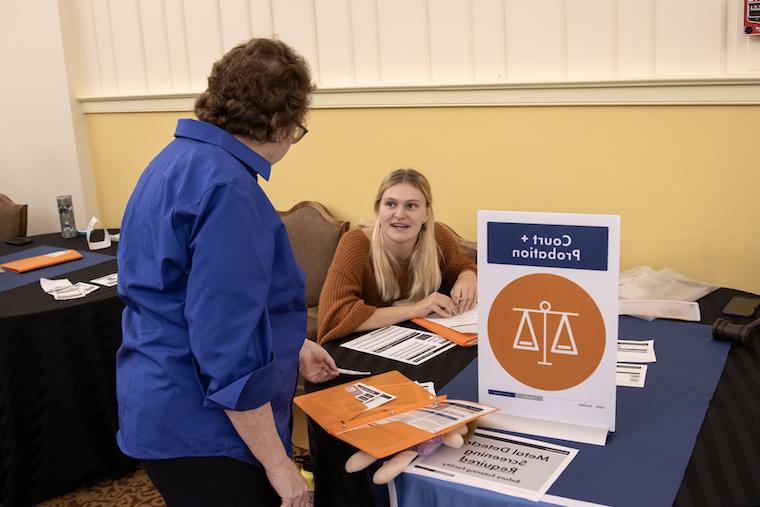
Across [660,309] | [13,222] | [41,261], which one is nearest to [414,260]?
[660,309]

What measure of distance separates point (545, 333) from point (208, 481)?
767mm

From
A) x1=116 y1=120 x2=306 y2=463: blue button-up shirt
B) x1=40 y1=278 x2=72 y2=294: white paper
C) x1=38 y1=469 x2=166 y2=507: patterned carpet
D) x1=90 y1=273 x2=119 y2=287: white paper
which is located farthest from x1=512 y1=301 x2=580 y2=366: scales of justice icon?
x1=40 y1=278 x2=72 y2=294: white paper

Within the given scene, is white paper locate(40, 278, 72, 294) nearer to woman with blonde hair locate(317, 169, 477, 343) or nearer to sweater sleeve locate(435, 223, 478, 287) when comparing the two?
woman with blonde hair locate(317, 169, 477, 343)

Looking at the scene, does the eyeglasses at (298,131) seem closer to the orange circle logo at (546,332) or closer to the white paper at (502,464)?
the orange circle logo at (546,332)

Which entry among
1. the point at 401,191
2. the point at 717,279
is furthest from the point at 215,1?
the point at 717,279

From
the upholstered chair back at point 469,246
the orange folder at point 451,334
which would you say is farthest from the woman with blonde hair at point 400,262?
the upholstered chair back at point 469,246

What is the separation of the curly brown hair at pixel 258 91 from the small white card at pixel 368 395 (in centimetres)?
64

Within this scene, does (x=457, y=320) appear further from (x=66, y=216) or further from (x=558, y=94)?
(x=66, y=216)

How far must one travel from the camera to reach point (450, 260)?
3064 millimetres

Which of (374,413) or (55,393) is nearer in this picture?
(374,413)

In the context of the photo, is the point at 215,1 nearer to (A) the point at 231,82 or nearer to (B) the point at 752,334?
(A) the point at 231,82

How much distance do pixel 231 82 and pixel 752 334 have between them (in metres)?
1.58

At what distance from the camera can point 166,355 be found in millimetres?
1492

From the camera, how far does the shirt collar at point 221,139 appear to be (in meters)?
1.50
